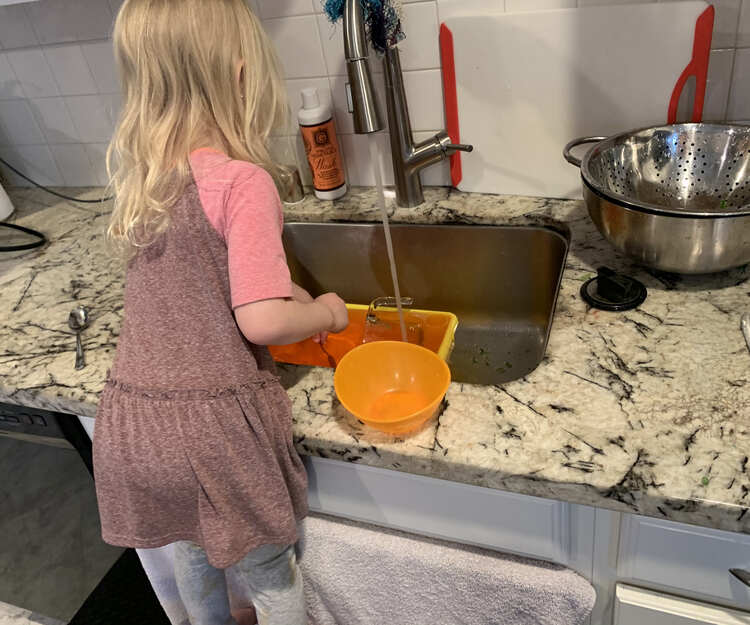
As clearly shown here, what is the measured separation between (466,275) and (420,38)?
419 mm

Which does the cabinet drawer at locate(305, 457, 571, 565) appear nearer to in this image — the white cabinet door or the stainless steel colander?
the white cabinet door

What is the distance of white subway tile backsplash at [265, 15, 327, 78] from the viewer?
3.59 feet

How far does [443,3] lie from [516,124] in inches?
8.9

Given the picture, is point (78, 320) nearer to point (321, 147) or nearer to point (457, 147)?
point (321, 147)

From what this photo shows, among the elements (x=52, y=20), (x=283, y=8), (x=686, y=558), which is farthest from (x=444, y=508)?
(x=52, y=20)

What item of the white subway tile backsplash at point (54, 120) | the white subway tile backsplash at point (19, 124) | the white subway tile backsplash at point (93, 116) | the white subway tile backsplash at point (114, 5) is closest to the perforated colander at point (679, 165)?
the white subway tile backsplash at point (114, 5)

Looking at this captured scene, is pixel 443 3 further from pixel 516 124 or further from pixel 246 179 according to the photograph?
pixel 246 179

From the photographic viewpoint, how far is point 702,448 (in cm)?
61

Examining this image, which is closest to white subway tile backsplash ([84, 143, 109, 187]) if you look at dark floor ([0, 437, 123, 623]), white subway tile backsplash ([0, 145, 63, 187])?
white subway tile backsplash ([0, 145, 63, 187])

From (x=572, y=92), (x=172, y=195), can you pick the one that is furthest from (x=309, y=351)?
(x=572, y=92)

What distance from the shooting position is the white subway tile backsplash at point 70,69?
1302 mm

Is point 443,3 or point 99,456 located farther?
point 443,3

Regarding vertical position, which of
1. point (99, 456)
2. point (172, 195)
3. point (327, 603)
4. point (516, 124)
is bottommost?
point (327, 603)

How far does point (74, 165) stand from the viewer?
150 cm
